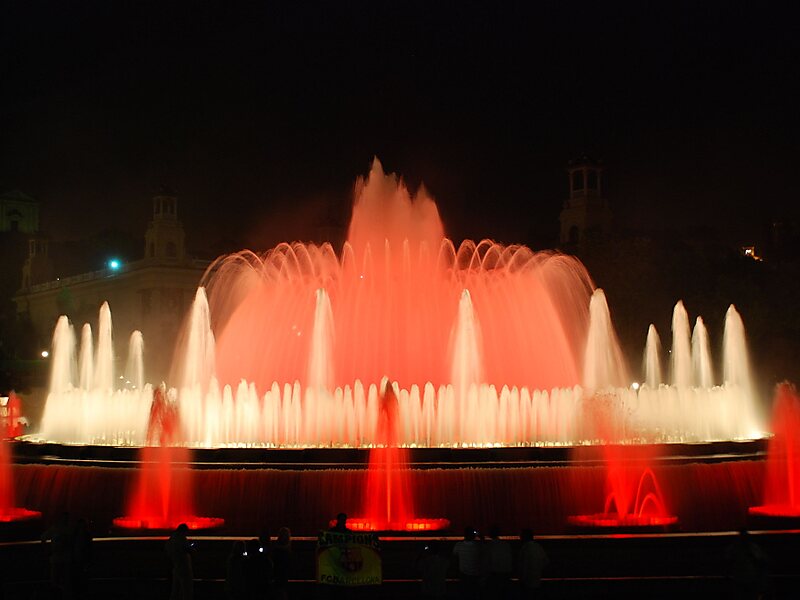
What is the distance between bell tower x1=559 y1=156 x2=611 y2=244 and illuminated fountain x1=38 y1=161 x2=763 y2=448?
29880 millimetres

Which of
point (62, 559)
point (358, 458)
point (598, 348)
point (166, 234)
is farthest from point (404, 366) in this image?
point (166, 234)

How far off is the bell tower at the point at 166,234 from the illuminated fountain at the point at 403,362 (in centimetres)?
4594

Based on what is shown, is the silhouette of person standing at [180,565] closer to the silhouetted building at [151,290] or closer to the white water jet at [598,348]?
the white water jet at [598,348]

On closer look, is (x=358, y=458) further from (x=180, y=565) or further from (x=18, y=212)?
(x=18, y=212)

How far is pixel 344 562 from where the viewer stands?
1170 centimetres

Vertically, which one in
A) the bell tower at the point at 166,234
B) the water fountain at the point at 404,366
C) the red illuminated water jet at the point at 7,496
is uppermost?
the bell tower at the point at 166,234

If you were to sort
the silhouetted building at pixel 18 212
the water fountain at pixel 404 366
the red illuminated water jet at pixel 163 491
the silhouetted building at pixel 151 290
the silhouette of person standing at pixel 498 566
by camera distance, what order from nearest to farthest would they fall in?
the silhouette of person standing at pixel 498 566
the red illuminated water jet at pixel 163 491
the water fountain at pixel 404 366
the silhouetted building at pixel 151 290
the silhouetted building at pixel 18 212

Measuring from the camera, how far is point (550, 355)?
35.6 metres

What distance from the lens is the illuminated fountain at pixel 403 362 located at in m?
24.6

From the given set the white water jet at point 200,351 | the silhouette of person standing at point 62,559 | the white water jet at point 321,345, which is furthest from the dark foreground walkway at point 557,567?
the white water jet at point 200,351

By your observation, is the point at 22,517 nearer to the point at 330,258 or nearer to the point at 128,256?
the point at 330,258

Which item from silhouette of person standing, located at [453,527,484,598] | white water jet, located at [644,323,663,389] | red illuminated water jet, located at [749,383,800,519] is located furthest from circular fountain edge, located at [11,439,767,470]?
white water jet, located at [644,323,663,389]

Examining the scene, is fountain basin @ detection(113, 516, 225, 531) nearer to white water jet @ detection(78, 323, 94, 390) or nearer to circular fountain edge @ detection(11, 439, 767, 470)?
circular fountain edge @ detection(11, 439, 767, 470)

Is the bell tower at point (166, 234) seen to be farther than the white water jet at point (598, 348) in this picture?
Yes
